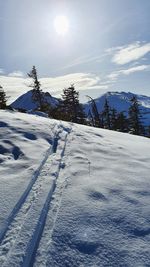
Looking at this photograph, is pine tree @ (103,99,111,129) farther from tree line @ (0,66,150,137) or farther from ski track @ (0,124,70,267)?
ski track @ (0,124,70,267)

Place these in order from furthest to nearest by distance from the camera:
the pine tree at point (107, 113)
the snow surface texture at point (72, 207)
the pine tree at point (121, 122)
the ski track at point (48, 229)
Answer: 1. the pine tree at point (121, 122)
2. the pine tree at point (107, 113)
3. the snow surface texture at point (72, 207)
4. the ski track at point (48, 229)

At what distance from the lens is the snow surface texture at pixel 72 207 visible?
15.9 feet

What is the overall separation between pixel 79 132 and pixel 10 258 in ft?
34.9

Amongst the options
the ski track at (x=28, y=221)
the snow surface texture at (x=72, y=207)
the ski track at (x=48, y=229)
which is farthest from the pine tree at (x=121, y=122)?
the ski track at (x=48, y=229)

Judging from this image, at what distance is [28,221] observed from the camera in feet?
18.4

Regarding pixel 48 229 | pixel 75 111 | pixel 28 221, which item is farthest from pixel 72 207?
pixel 75 111

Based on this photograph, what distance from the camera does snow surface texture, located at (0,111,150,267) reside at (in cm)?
485

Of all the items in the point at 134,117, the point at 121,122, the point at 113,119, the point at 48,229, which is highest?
the point at 134,117

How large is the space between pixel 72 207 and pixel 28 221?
3.84ft

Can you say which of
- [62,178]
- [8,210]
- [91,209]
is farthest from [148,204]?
[8,210]

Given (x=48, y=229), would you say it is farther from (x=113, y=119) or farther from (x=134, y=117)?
(x=113, y=119)

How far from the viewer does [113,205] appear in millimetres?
6504

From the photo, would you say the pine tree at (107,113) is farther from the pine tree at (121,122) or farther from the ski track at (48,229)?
the ski track at (48,229)

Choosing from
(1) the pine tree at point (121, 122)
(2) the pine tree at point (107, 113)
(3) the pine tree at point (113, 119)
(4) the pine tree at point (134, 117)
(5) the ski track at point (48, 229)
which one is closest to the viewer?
(5) the ski track at point (48, 229)
